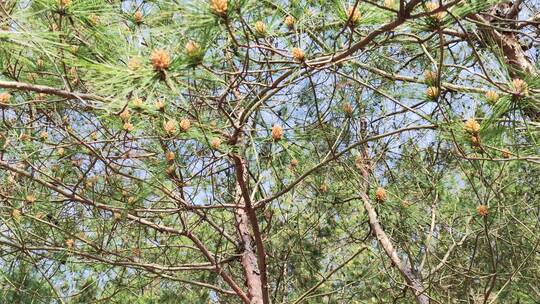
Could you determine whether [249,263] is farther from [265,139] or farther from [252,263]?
[265,139]

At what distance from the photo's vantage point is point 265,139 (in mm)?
1347

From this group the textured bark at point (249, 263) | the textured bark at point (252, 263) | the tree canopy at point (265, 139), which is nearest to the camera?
the tree canopy at point (265, 139)

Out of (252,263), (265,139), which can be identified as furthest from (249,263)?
(265,139)

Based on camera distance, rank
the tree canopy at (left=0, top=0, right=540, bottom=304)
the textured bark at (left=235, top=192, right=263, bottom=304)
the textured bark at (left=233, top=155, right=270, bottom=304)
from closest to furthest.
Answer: the tree canopy at (left=0, top=0, right=540, bottom=304) < the textured bark at (left=233, top=155, right=270, bottom=304) < the textured bark at (left=235, top=192, right=263, bottom=304)

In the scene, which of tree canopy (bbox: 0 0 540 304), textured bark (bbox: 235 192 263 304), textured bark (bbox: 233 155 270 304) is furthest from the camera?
textured bark (bbox: 235 192 263 304)

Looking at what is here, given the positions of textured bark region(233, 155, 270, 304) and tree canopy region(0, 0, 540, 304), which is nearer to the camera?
tree canopy region(0, 0, 540, 304)

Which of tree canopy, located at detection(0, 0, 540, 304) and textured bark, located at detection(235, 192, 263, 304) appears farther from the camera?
textured bark, located at detection(235, 192, 263, 304)

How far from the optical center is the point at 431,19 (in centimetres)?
110

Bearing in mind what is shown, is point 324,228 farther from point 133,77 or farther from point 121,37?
point 133,77

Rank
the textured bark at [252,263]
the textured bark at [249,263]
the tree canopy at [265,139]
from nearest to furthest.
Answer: the tree canopy at [265,139], the textured bark at [252,263], the textured bark at [249,263]

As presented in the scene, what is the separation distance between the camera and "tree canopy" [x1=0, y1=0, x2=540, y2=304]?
1.11 metres

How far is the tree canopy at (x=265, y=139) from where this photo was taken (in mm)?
1106

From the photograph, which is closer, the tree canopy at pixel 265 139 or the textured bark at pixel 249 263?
the tree canopy at pixel 265 139

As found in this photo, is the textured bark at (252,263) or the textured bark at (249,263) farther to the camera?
the textured bark at (249,263)
